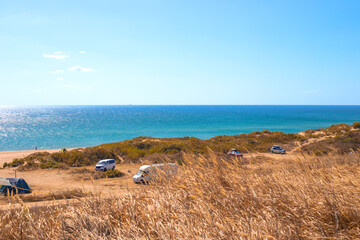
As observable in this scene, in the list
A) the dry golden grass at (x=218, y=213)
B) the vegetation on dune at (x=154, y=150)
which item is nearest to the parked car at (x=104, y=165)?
the vegetation on dune at (x=154, y=150)

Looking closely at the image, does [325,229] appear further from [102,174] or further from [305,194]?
[102,174]

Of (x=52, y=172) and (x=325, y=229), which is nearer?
(x=325, y=229)

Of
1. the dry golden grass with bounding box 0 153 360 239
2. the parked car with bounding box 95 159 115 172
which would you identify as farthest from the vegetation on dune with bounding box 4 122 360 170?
the dry golden grass with bounding box 0 153 360 239

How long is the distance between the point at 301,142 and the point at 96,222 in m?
41.7

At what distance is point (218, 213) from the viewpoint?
3641 millimetres

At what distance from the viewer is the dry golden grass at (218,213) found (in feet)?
10.7

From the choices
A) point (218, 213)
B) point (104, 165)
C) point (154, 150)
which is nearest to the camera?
point (218, 213)

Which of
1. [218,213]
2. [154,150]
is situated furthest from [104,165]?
[218,213]

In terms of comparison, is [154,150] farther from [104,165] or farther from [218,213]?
[218,213]

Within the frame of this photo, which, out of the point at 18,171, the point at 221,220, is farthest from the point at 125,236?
the point at 18,171

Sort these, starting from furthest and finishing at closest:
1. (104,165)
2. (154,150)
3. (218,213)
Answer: (154,150), (104,165), (218,213)

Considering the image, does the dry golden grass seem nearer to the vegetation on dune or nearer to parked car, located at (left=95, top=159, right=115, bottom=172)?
the vegetation on dune

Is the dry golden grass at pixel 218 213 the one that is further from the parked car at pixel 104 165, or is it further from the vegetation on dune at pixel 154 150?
the parked car at pixel 104 165

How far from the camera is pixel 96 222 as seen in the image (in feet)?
13.4
